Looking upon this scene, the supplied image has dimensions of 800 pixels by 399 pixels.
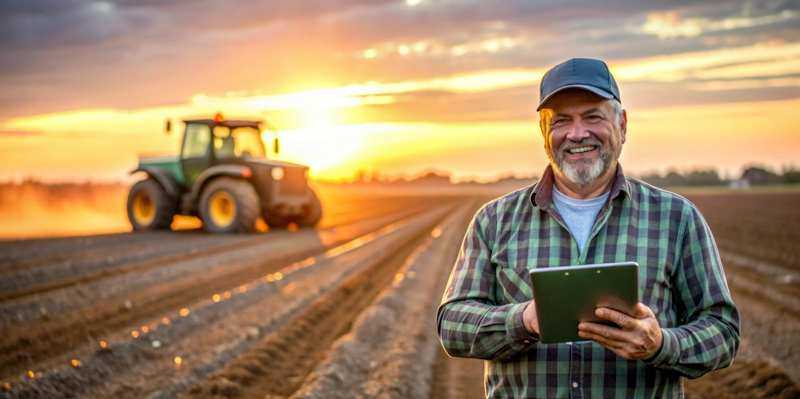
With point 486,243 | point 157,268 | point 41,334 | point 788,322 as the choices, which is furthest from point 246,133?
point 486,243

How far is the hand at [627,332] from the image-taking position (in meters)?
2.33

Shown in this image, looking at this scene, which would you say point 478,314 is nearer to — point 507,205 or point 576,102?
point 507,205

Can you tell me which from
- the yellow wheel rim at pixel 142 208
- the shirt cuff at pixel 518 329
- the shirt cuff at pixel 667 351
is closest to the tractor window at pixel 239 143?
the yellow wheel rim at pixel 142 208

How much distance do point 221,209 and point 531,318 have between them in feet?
56.5

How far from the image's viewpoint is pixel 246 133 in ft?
64.9

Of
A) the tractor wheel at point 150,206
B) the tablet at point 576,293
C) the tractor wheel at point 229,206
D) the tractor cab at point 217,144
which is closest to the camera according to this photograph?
the tablet at point 576,293

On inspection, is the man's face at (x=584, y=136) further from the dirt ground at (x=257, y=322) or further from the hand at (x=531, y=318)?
the dirt ground at (x=257, y=322)

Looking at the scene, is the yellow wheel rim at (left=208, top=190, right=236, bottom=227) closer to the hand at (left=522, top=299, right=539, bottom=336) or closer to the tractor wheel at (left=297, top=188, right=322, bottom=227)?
the tractor wheel at (left=297, top=188, right=322, bottom=227)

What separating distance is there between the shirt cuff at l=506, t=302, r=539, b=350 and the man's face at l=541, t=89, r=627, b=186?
473 millimetres

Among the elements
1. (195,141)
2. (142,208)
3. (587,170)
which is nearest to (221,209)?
(195,141)

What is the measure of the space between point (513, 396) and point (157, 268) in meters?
11.4

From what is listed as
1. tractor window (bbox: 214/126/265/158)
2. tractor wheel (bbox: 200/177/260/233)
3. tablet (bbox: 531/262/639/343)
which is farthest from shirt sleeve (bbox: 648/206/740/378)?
tractor window (bbox: 214/126/265/158)

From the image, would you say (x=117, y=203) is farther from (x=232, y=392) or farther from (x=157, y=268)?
(x=232, y=392)

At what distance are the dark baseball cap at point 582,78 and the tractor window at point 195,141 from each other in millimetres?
17471
